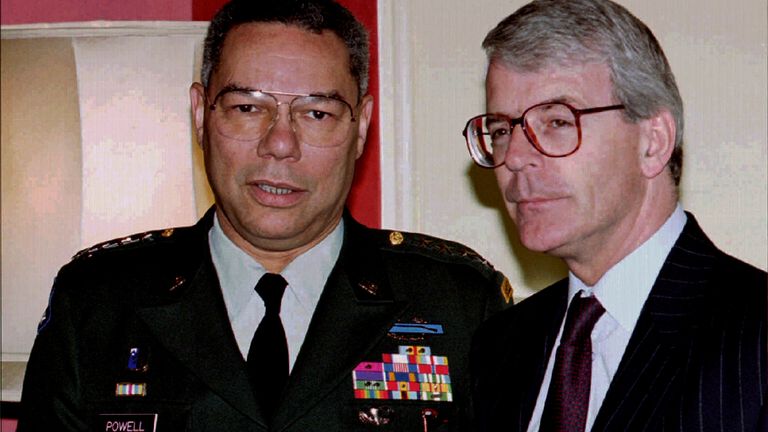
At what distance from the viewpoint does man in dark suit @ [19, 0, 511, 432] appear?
8.04 ft

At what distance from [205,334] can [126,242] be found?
388mm

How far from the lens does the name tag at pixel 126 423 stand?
2453mm

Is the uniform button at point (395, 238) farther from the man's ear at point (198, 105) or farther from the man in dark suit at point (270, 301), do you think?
the man's ear at point (198, 105)

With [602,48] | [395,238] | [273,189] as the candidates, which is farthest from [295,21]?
[602,48]

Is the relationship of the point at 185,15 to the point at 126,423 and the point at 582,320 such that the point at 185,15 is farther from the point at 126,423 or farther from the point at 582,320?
the point at 582,320

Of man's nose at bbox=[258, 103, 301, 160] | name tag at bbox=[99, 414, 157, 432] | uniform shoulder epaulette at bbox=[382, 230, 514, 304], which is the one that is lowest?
name tag at bbox=[99, 414, 157, 432]

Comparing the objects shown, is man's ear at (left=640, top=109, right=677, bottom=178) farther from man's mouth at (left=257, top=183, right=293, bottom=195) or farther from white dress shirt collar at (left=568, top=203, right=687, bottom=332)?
man's mouth at (left=257, top=183, right=293, bottom=195)

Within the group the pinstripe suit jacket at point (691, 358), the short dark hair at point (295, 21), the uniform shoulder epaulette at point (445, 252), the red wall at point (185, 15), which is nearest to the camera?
the pinstripe suit jacket at point (691, 358)

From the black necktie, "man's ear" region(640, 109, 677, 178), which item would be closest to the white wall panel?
the black necktie

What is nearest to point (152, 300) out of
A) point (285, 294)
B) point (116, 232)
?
point (285, 294)

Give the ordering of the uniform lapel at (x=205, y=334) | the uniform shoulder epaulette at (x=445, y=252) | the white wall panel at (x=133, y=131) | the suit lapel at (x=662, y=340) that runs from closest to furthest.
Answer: the suit lapel at (x=662, y=340) → the uniform lapel at (x=205, y=334) → the uniform shoulder epaulette at (x=445, y=252) → the white wall panel at (x=133, y=131)

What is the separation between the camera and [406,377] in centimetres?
251

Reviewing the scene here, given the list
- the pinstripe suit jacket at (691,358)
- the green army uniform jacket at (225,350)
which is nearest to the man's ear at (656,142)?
the pinstripe suit jacket at (691,358)

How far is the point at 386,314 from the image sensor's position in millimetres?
2586
